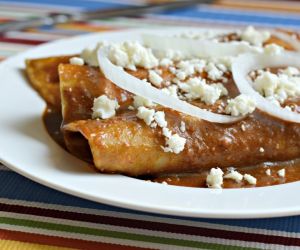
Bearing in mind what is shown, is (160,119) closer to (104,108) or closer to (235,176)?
(104,108)

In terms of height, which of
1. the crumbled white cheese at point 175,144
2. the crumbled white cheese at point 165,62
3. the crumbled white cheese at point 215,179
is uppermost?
the crumbled white cheese at point 165,62

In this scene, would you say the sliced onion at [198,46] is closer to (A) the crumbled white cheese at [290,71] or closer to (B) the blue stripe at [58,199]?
(A) the crumbled white cheese at [290,71]

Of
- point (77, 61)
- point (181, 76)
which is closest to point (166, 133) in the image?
point (181, 76)

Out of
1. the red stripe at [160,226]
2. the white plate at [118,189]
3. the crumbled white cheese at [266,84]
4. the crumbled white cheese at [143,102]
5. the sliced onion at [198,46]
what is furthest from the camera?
the sliced onion at [198,46]

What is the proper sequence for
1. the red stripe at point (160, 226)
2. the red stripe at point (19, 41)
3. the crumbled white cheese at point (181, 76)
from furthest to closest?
1. the red stripe at point (19, 41)
2. the crumbled white cheese at point (181, 76)
3. the red stripe at point (160, 226)

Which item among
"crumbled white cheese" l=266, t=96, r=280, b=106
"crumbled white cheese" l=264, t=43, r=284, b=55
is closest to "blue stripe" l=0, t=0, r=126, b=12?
"crumbled white cheese" l=264, t=43, r=284, b=55

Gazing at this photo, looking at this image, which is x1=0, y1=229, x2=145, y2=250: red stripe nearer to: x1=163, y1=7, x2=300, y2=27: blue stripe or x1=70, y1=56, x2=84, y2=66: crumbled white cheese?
x1=70, y1=56, x2=84, y2=66: crumbled white cheese

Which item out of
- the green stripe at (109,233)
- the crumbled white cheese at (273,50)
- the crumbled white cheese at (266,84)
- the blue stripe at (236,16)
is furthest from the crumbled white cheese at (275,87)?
the blue stripe at (236,16)
